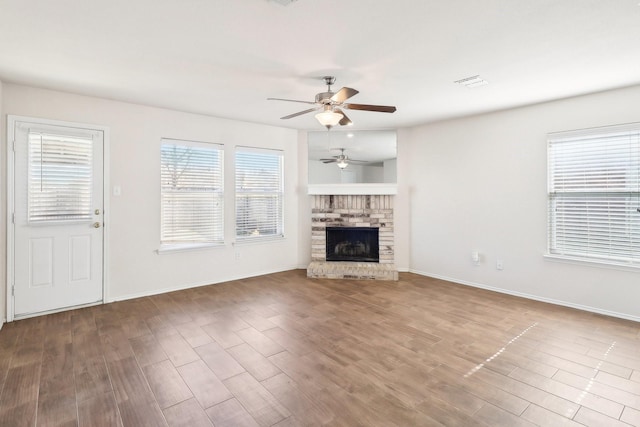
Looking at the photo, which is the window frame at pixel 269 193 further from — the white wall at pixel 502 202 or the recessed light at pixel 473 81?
the recessed light at pixel 473 81

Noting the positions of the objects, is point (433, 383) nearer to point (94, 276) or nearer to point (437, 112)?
point (437, 112)

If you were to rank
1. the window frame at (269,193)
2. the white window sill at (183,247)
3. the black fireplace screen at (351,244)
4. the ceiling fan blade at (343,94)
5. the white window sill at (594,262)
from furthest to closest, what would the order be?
the black fireplace screen at (351,244), the window frame at (269,193), the white window sill at (183,247), the white window sill at (594,262), the ceiling fan blade at (343,94)

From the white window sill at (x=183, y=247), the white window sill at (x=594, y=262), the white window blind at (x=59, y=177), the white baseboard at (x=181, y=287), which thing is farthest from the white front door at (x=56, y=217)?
the white window sill at (x=594, y=262)

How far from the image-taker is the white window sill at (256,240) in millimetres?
5191

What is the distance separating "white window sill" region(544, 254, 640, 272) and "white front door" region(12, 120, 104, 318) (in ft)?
18.8

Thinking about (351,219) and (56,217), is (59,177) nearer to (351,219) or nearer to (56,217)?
(56,217)

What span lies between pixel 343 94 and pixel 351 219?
3054mm

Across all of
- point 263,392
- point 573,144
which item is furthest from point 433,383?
point 573,144

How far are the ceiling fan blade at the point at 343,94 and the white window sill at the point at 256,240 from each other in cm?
303

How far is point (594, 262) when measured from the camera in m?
3.71

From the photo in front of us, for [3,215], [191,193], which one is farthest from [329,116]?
[3,215]

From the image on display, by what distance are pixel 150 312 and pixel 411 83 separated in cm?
393

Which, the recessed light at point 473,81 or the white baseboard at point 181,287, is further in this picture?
the white baseboard at point 181,287

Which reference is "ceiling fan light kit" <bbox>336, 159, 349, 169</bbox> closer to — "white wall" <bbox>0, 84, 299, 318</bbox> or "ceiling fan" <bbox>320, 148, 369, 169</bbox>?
"ceiling fan" <bbox>320, 148, 369, 169</bbox>
